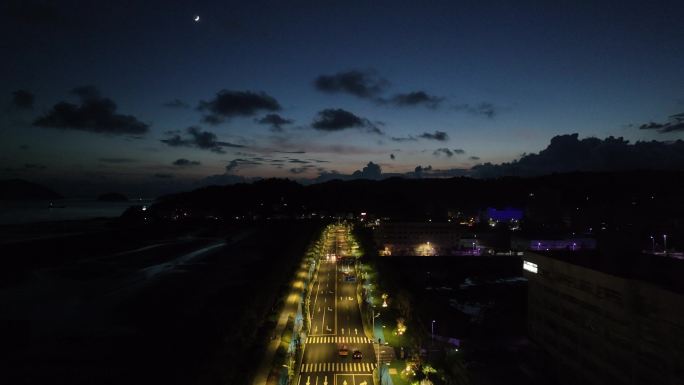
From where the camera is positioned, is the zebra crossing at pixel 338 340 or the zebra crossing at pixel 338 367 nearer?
the zebra crossing at pixel 338 367

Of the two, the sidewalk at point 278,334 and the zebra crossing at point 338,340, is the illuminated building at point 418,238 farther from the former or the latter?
the zebra crossing at point 338,340

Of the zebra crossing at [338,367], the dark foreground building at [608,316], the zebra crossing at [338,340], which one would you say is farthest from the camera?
the zebra crossing at [338,340]

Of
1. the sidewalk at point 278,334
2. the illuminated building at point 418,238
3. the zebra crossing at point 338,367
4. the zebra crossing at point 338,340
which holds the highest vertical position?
the illuminated building at point 418,238

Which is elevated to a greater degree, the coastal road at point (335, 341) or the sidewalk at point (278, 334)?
the sidewalk at point (278, 334)

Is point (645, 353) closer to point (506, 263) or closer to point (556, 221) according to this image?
point (506, 263)

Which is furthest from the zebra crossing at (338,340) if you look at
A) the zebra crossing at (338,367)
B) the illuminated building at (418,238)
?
the illuminated building at (418,238)

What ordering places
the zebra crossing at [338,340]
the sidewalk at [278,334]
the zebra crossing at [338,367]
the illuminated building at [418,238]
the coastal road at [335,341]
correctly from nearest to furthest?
the sidewalk at [278,334], the coastal road at [335,341], the zebra crossing at [338,367], the zebra crossing at [338,340], the illuminated building at [418,238]

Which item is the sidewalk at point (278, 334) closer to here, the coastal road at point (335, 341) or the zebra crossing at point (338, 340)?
the coastal road at point (335, 341)

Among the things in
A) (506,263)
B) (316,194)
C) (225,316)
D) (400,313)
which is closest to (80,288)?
(225,316)
